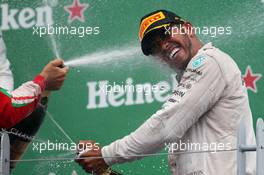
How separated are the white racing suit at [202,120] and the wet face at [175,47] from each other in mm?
104

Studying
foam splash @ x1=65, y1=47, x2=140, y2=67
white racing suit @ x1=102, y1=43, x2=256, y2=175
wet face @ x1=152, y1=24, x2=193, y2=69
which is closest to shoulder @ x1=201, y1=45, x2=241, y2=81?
white racing suit @ x1=102, y1=43, x2=256, y2=175

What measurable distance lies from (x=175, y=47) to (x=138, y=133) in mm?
435

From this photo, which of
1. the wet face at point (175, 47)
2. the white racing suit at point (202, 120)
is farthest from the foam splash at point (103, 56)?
the white racing suit at point (202, 120)

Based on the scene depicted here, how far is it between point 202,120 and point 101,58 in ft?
2.00

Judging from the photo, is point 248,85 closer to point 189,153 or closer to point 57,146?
point 189,153

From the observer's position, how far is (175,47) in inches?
191

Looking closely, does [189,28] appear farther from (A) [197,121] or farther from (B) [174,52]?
(A) [197,121]

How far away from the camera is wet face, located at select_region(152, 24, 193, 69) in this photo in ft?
15.9

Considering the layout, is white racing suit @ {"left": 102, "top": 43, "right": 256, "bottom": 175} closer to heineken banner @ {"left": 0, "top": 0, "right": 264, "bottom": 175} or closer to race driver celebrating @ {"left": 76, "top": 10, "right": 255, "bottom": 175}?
race driver celebrating @ {"left": 76, "top": 10, "right": 255, "bottom": 175}

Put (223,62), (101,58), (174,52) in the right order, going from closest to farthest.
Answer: (223,62)
(174,52)
(101,58)

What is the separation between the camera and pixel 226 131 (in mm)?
4625

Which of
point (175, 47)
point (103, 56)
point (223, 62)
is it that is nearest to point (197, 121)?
point (223, 62)

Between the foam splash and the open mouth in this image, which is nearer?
the open mouth

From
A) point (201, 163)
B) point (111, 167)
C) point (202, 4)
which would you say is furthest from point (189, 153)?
point (202, 4)
